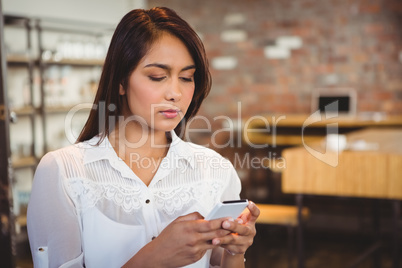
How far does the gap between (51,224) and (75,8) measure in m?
4.14

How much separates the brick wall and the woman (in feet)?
14.0

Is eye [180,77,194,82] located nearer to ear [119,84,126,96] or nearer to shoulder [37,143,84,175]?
ear [119,84,126,96]

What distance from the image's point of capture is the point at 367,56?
5.27 meters

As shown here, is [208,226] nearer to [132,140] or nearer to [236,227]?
[236,227]

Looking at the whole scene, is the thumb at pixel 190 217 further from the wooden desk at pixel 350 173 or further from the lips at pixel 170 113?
the wooden desk at pixel 350 173

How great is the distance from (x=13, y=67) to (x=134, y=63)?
11.2 ft

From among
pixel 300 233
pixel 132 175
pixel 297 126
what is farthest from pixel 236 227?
pixel 297 126

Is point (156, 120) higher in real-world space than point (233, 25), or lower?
lower

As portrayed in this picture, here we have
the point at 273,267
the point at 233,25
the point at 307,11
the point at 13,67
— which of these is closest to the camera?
the point at 273,267

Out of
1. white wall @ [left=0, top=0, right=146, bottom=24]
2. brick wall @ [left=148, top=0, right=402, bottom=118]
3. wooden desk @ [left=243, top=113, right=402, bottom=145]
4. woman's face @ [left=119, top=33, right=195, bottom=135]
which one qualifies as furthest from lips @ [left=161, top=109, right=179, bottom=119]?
brick wall @ [left=148, top=0, right=402, bottom=118]

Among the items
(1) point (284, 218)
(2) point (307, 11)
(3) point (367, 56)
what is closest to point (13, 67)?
(1) point (284, 218)

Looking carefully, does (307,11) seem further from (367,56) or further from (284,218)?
(284,218)

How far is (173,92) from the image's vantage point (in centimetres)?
125

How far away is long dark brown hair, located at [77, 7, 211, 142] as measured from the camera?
1242 millimetres
